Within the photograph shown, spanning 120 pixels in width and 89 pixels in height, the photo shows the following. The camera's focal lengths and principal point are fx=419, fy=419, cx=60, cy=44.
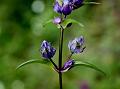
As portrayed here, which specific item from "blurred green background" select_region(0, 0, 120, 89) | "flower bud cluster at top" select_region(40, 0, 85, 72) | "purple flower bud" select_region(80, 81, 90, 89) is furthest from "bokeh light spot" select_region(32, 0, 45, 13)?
"flower bud cluster at top" select_region(40, 0, 85, 72)

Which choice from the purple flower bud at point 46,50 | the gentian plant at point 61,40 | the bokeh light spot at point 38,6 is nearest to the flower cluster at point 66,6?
the gentian plant at point 61,40

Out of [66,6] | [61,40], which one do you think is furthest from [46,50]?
[66,6]

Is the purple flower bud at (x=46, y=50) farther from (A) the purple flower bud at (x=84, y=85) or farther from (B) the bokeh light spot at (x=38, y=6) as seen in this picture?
(B) the bokeh light spot at (x=38, y=6)

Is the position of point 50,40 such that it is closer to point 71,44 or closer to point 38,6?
point 38,6

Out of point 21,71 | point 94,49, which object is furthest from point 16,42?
point 94,49

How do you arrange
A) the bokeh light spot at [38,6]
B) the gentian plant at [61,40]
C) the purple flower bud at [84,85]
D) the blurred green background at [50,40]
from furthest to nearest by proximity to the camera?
the bokeh light spot at [38,6] → the blurred green background at [50,40] → the purple flower bud at [84,85] → the gentian plant at [61,40]

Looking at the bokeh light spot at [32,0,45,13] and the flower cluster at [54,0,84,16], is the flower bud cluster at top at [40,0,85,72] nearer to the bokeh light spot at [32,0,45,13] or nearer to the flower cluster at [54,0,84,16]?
the flower cluster at [54,0,84,16]

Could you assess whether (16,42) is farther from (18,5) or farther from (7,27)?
(18,5)

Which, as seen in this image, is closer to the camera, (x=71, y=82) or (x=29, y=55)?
(x=71, y=82)
